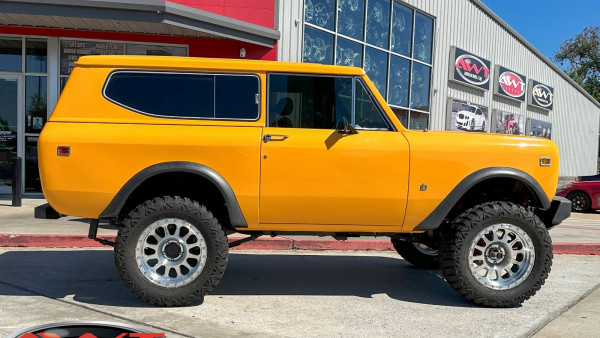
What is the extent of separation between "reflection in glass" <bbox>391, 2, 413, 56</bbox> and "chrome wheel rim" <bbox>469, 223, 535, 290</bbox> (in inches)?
459

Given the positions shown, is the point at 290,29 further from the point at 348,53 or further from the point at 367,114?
the point at 367,114

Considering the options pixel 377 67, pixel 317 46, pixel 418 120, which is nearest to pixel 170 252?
pixel 317 46

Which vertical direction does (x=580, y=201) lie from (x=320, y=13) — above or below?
below

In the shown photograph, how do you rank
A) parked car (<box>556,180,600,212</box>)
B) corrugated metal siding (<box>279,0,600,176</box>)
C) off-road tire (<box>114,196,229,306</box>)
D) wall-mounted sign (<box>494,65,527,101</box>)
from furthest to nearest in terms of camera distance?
1. wall-mounted sign (<box>494,65,527,101</box>)
2. corrugated metal siding (<box>279,0,600,176</box>)
3. parked car (<box>556,180,600,212</box>)
4. off-road tire (<box>114,196,229,306</box>)

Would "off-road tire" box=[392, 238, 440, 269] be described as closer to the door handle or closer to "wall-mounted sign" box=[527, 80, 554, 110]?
the door handle

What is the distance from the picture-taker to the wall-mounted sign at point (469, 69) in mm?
17312

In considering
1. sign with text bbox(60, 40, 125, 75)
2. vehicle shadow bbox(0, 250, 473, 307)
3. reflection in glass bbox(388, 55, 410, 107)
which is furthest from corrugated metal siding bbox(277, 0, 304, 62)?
vehicle shadow bbox(0, 250, 473, 307)

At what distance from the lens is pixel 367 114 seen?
14.3 ft

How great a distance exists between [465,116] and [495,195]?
1447 centimetres

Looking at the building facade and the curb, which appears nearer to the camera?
the curb

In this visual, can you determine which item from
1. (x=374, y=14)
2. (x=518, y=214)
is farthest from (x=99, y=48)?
(x=518, y=214)

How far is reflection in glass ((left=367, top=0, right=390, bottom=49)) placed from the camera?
46.8 feet

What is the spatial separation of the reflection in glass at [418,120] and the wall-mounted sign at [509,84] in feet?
16.6

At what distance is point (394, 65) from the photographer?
15.3 m
